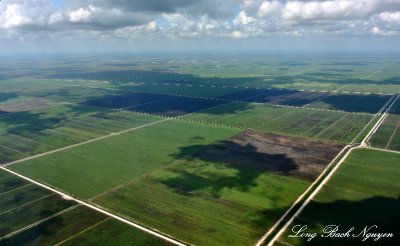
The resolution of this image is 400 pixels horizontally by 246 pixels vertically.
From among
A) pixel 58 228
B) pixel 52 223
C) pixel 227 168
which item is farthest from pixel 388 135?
pixel 52 223

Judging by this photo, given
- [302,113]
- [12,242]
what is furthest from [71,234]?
[302,113]

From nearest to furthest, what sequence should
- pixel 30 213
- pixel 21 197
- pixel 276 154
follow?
pixel 30 213
pixel 21 197
pixel 276 154

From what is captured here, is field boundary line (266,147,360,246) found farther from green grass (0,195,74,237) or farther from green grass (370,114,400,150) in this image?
green grass (0,195,74,237)

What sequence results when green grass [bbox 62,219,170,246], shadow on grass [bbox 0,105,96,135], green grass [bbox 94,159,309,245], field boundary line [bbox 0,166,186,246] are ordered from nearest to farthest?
1. green grass [bbox 62,219,170,246]
2. field boundary line [bbox 0,166,186,246]
3. green grass [bbox 94,159,309,245]
4. shadow on grass [bbox 0,105,96,135]

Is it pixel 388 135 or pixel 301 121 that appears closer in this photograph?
pixel 388 135

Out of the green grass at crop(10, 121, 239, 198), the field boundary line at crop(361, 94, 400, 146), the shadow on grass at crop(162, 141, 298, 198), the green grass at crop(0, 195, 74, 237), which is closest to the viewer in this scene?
the green grass at crop(0, 195, 74, 237)

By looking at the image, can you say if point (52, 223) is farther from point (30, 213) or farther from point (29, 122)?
point (29, 122)

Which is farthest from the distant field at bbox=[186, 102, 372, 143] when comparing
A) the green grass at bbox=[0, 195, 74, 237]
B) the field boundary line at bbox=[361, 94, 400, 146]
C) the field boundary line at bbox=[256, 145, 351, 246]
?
the green grass at bbox=[0, 195, 74, 237]
